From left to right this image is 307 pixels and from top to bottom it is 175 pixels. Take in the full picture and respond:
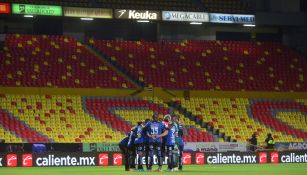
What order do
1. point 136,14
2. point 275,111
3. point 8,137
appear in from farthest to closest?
point 275,111 → point 136,14 → point 8,137

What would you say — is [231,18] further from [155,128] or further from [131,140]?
[155,128]

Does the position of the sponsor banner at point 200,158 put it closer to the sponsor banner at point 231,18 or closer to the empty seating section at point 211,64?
the empty seating section at point 211,64

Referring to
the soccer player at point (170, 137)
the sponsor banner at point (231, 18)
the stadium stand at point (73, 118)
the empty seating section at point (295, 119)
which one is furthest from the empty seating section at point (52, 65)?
the soccer player at point (170, 137)

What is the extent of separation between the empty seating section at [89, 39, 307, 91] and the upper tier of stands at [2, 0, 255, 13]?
3.36 metres

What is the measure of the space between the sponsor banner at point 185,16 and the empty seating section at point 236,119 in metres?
4.87

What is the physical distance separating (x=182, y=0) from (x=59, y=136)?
13.5 meters

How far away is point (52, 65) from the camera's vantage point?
160 ft

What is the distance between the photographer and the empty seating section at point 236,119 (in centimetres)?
4766

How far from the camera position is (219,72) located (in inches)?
2072

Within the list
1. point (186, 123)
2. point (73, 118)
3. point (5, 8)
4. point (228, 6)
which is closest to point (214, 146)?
point (186, 123)

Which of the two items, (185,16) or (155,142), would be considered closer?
(155,142)

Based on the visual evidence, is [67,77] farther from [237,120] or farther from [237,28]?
[237,28]

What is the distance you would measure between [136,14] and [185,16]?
314 cm

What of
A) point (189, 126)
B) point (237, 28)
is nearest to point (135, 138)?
point (189, 126)
